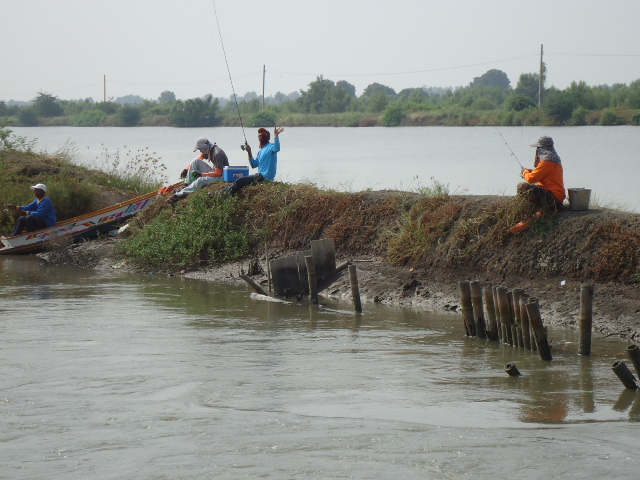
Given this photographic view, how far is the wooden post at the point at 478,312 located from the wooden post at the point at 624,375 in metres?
2.48

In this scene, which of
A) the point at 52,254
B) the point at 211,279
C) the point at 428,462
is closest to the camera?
the point at 428,462

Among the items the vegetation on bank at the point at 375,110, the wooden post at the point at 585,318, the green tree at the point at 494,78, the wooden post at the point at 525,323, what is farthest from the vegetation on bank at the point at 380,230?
the green tree at the point at 494,78

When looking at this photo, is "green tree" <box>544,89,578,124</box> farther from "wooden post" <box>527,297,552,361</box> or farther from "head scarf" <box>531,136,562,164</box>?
"wooden post" <box>527,297,552,361</box>

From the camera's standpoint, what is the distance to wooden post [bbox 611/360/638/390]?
937 cm

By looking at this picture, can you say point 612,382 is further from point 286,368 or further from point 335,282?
point 335,282

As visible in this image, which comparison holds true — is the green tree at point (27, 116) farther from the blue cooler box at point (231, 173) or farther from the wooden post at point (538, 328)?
the wooden post at point (538, 328)

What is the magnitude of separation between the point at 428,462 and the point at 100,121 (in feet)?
262

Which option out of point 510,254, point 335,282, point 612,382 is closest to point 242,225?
point 335,282

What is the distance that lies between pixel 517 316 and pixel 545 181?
3037 millimetres

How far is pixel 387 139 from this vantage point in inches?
2112

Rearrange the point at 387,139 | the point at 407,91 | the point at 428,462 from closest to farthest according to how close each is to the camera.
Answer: the point at 428,462 → the point at 387,139 → the point at 407,91

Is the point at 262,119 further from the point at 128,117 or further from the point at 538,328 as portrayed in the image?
the point at 538,328

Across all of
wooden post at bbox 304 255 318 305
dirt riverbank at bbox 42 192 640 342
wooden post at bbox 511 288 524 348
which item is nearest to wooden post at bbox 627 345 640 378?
wooden post at bbox 511 288 524 348

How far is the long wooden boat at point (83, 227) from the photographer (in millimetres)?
19875
